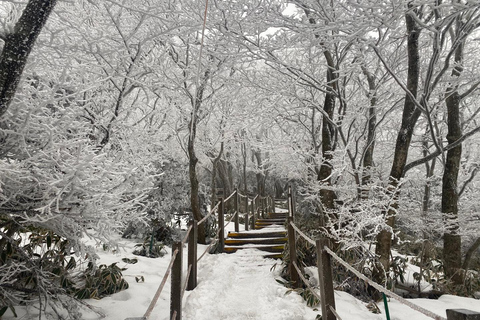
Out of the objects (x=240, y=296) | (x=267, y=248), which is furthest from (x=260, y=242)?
(x=240, y=296)

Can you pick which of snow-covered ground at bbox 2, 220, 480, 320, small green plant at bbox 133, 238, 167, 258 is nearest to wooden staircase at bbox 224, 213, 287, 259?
snow-covered ground at bbox 2, 220, 480, 320

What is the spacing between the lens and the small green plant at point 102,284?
421 centimetres

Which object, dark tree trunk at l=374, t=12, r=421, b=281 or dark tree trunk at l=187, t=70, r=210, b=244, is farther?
dark tree trunk at l=187, t=70, r=210, b=244

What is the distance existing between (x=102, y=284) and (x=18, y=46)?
351cm

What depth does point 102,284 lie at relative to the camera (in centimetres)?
441

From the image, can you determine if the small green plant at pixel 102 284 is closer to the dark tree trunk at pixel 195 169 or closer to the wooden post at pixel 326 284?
the wooden post at pixel 326 284

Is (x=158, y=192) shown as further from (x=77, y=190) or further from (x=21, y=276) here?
(x=77, y=190)

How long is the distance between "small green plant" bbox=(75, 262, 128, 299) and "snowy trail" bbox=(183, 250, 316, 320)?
1232 millimetres

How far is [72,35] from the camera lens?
4879 millimetres

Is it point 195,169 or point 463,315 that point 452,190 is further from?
point 463,315

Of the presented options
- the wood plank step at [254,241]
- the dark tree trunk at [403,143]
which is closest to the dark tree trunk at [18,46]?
the dark tree trunk at [403,143]

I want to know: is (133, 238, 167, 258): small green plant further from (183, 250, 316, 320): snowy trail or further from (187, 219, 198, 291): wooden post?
(187, 219, 198, 291): wooden post

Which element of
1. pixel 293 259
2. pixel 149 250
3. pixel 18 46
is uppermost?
pixel 18 46

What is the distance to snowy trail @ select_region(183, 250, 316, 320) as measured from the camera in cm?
389
